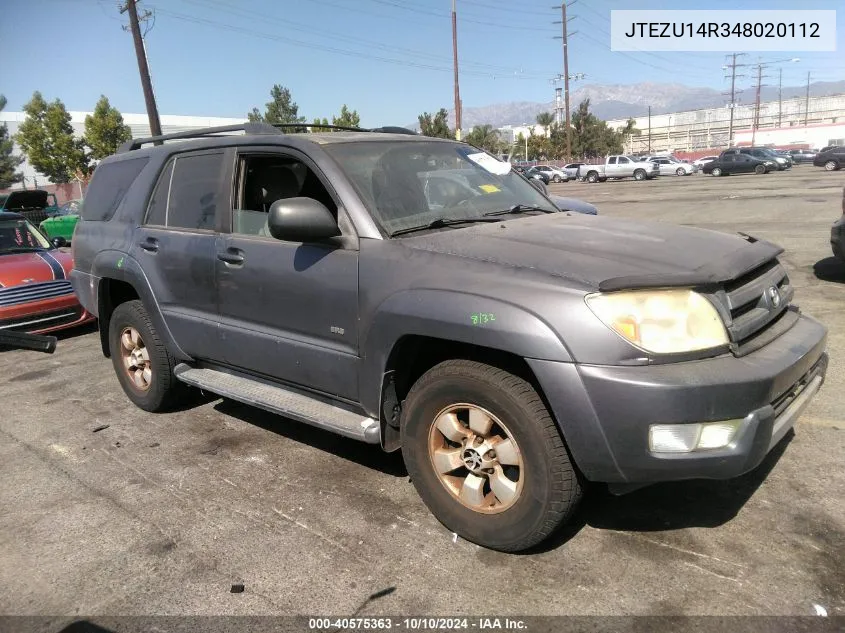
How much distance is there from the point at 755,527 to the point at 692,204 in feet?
58.3

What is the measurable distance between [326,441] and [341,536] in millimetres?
1156

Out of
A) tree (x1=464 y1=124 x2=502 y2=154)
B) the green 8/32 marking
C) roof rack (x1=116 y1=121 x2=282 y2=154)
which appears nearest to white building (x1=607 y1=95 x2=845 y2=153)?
tree (x1=464 y1=124 x2=502 y2=154)

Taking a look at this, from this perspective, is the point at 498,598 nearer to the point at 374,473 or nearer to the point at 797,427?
the point at 374,473

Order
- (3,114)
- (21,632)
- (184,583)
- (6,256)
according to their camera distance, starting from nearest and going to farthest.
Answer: (21,632) < (184,583) < (6,256) < (3,114)

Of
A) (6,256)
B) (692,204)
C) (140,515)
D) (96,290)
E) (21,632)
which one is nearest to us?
(21,632)

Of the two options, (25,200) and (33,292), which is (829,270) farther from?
(25,200)

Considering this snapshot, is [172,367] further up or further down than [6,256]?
further down

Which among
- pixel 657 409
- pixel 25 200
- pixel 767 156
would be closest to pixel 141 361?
pixel 657 409

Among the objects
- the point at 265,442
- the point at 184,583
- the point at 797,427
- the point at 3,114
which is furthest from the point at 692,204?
the point at 3,114

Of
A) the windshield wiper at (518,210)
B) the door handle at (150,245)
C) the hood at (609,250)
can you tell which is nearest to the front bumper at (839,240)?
the hood at (609,250)

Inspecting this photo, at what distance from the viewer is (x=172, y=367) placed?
14.5 feet

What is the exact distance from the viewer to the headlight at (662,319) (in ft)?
7.69

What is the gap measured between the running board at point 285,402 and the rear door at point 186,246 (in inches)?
6.1

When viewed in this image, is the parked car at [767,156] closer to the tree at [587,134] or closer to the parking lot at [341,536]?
the tree at [587,134]
